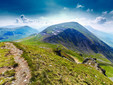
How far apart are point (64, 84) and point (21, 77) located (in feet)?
27.7

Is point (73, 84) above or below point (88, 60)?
above

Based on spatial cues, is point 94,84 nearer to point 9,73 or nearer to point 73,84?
point 73,84

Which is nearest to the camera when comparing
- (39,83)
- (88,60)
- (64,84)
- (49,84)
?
(39,83)

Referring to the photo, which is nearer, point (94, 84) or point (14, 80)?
point (14, 80)

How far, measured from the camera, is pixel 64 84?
13.2 meters

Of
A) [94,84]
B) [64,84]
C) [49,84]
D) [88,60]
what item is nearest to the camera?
[49,84]

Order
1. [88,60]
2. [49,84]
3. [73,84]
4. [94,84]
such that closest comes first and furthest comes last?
[49,84] → [73,84] → [94,84] → [88,60]

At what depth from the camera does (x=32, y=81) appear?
10539 mm

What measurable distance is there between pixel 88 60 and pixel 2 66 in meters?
54.3

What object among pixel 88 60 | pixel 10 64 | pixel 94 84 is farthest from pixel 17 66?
pixel 88 60

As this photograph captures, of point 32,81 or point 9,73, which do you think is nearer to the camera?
point 32,81

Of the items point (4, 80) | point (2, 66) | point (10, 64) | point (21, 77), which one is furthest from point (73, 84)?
point (2, 66)

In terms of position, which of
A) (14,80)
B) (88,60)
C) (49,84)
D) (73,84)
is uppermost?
(14,80)

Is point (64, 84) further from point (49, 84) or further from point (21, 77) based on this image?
point (21, 77)
